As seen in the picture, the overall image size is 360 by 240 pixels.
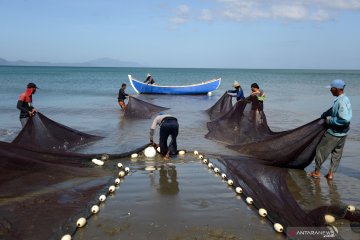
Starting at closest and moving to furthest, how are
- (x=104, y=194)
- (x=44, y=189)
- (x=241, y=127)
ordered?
(x=104, y=194) → (x=44, y=189) → (x=241, y=127)

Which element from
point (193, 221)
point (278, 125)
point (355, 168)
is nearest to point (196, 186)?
point (193, 221)

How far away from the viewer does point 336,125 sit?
19.4ft

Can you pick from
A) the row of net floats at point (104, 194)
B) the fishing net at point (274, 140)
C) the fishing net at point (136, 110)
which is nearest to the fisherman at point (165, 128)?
the row of net floats at point (104, 194)

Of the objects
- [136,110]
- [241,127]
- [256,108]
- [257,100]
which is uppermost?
[257,100]

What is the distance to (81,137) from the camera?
29.8 feet

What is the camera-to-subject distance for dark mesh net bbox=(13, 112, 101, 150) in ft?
25.4

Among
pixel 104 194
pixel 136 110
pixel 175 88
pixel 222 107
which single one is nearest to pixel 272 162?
pixel 104 194

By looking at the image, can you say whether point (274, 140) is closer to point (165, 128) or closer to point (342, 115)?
point (342, 115)

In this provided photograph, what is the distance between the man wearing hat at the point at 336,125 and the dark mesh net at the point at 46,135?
18.8ft

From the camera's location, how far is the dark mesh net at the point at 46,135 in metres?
7.73

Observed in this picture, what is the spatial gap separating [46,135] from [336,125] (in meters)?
6.19

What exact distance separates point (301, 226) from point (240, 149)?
13.3 ft

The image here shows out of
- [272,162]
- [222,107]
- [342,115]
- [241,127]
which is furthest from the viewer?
[222,107]

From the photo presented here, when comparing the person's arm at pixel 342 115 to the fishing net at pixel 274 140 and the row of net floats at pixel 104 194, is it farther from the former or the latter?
the row of net floats at pixel 104 194
